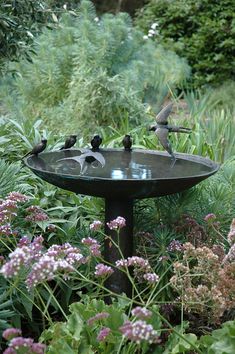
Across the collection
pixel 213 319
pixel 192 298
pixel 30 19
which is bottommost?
pixel 213 319

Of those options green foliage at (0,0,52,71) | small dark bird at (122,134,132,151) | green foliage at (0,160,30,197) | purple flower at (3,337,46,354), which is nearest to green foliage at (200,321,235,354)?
purple flower at (3,337,46,354)

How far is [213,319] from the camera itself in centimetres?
277

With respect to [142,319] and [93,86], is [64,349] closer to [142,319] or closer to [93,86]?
[142,319]

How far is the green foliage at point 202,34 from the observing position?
11547 mm

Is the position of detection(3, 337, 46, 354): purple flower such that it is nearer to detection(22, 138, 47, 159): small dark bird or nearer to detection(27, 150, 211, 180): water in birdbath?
detection(27, 150, 211, 180): water in birdbath

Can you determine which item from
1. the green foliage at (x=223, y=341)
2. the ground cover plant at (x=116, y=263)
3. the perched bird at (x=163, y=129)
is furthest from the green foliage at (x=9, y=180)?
the green foliage at (x=223, y=341)

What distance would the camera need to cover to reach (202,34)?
38.9 ft

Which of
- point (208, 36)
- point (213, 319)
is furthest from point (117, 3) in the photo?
point (213, 319)

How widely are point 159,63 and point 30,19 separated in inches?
191

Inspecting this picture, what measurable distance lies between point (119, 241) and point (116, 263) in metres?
0.56

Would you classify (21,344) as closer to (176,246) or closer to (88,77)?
Result: (176,246)

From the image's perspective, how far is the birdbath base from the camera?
3000 mm

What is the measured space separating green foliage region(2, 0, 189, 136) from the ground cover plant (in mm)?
31

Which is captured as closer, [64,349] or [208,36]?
[64,349]
